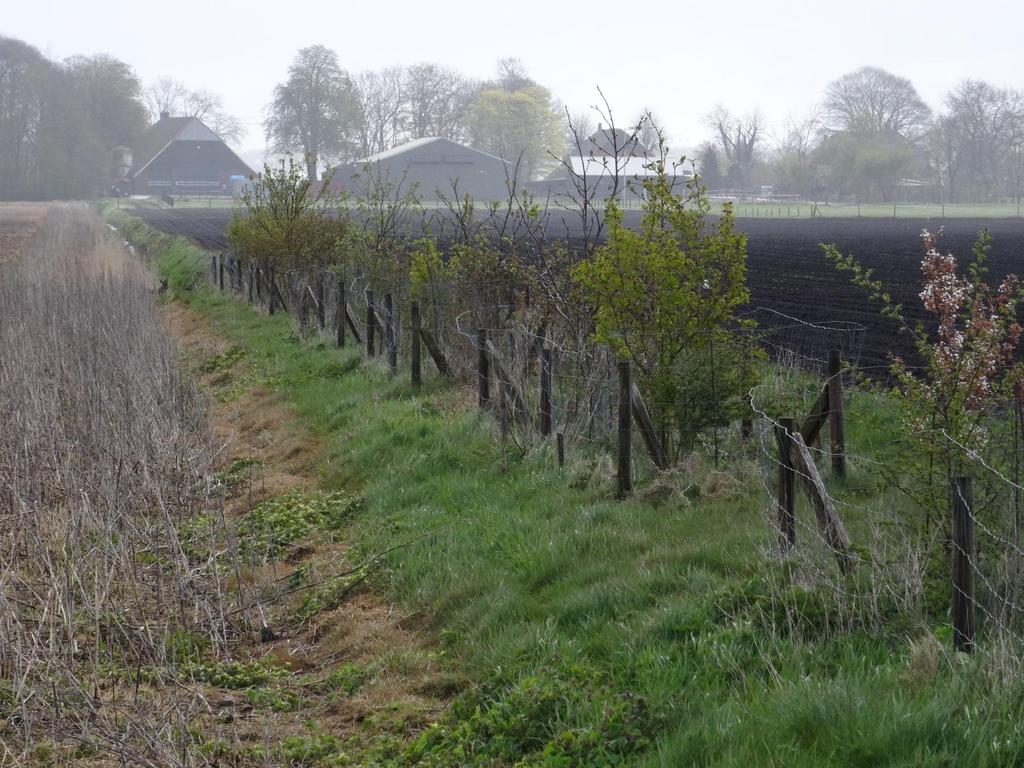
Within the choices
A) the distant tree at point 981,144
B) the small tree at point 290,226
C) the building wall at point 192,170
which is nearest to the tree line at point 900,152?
the distant tree at point 981,144

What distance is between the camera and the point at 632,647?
18.9ft

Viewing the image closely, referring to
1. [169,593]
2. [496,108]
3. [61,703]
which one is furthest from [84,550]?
[496,108]

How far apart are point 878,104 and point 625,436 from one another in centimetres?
12601

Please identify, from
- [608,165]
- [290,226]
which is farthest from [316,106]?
[290,226]

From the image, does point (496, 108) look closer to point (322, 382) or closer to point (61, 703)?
point (322, 382)

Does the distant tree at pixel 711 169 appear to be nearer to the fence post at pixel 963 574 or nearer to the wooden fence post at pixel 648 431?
the wooden fence post at pixel 648 431

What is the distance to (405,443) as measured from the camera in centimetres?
1130

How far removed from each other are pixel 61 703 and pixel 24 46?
415 ft

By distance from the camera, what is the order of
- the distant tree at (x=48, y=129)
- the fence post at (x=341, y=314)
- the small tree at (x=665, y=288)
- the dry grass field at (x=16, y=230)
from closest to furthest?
the small tree at (x=665, y=288) → the fence post at (x=341, y=314) → the dry grass field at (x=16, y=230) → the distant tree at (x=48, y=129)

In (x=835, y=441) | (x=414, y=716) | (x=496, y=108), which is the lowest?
(x=414, y=716)

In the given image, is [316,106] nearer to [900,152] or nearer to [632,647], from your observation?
[900,152]

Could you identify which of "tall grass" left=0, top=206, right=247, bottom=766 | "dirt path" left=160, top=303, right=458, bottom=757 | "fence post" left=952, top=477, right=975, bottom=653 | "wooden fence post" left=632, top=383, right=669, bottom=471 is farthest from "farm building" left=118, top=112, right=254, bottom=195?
"fence post" left=952, top=477, right=975, bottom=653

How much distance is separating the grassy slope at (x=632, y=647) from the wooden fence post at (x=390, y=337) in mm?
5312

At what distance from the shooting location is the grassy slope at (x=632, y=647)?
447cm
